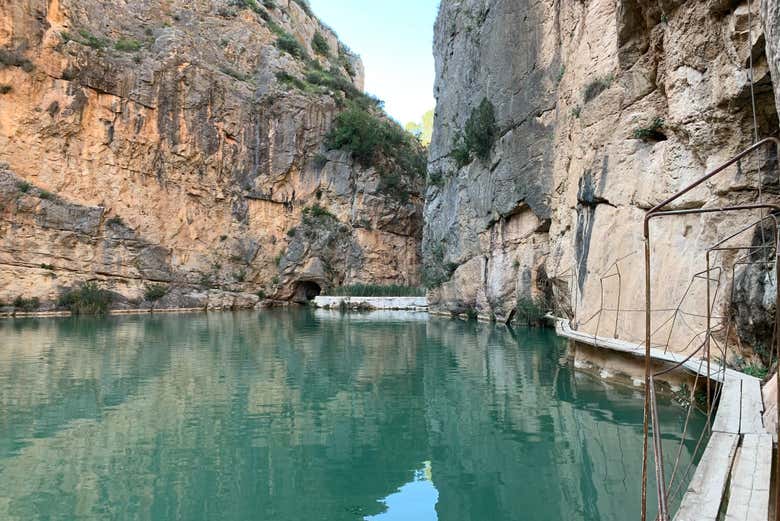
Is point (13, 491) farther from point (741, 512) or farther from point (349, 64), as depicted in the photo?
point (349, 64)

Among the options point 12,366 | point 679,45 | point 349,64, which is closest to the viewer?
point 679,45

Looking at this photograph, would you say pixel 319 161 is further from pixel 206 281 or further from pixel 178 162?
pixel 206 281

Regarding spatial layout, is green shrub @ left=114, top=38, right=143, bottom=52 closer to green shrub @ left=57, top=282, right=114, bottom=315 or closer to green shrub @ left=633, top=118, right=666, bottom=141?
green shrub @ left=57, top=282, right=114, bottom=315

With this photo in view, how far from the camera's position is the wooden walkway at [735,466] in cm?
340

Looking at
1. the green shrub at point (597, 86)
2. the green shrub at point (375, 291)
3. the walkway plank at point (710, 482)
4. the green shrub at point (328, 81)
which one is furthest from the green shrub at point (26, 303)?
the walkway plank at point (710, 482)

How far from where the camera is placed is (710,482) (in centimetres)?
385

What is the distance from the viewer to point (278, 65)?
46656 mm

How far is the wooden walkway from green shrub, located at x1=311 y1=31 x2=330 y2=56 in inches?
2510

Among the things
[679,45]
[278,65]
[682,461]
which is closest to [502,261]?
[679,45]

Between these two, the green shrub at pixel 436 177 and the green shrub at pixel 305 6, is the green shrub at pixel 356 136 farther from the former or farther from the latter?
the green shrub at pixel 305 6

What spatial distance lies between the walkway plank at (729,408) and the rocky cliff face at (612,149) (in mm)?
1890

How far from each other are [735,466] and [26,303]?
36.2 m

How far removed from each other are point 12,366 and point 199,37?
38.2 meters

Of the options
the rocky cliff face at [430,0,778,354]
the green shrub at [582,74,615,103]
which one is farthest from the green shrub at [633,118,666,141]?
the green shrub at [582,74,615,103]
